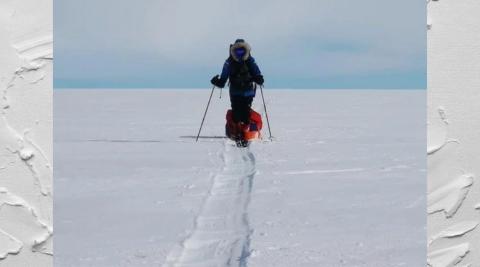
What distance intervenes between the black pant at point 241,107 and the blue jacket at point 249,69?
67mm

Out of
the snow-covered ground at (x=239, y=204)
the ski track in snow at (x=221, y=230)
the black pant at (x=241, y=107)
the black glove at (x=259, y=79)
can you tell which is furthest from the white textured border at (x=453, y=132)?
the black pant at (x=241, y=107)

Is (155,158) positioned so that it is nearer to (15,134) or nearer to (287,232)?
(287,232)

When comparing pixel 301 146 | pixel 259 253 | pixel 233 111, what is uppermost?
pixel 233 111

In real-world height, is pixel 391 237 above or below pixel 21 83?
below

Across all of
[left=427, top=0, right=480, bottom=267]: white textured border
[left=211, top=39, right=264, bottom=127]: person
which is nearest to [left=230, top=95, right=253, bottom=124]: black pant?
[left=211, top=39, right=264, bottom=127]: person

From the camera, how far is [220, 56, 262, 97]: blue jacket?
6.28 metres

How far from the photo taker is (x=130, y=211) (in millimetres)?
3414

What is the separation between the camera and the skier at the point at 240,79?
6040mm

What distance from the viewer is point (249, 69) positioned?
6.31 meters

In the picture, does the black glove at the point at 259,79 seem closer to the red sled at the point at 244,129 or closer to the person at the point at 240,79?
the person at the point at 240,79

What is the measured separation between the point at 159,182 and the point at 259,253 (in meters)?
1.99

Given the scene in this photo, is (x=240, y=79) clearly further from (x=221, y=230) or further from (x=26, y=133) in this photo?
(x=26, y=133)

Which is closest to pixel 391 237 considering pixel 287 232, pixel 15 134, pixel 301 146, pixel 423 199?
pixel 287 232

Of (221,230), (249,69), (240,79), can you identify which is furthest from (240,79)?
(221,230)
